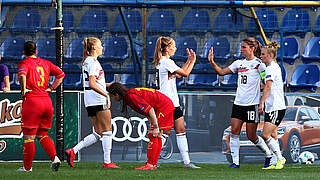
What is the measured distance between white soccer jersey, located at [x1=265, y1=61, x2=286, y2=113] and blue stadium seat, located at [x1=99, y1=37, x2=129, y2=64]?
15.9ft

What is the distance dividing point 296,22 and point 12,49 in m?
6.50

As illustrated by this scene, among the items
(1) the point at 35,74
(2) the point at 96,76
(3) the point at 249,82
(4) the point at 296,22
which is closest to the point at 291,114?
(3) the point at 249,82

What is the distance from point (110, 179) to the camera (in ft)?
20.9

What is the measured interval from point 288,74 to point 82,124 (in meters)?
5.98

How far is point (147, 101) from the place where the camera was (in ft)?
25.0

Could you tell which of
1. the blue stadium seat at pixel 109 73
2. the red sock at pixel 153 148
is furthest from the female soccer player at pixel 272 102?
the blue stadium seat at pixel 109 73

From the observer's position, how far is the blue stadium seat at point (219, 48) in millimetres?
12943

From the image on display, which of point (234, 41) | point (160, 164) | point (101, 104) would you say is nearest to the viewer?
point (101, 104)

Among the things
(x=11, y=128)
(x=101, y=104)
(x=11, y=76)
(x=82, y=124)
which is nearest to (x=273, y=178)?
(x=101, y=104)

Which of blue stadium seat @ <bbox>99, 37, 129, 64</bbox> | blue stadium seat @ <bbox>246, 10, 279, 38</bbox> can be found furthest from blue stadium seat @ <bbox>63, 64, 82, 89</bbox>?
blue stadium seat @ <bbox>246, 10, 279, 38</bbox>

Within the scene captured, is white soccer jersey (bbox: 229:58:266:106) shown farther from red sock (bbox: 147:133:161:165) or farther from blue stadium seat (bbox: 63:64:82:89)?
blue stadium seat (bbox: 63:64:82:89)

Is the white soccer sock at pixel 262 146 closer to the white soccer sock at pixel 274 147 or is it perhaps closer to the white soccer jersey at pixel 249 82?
the white soccer sock at pixel 274 147

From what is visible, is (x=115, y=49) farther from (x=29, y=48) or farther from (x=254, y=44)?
(x=29, y=48)

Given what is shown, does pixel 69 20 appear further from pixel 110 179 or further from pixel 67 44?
pixel 110 179
